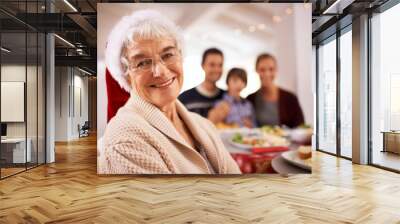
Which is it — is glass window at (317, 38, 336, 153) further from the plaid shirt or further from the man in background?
the man in background

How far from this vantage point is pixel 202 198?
484 centimetres

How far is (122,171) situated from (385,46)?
212 inches

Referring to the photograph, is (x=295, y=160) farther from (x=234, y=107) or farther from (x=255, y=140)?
(x=234, y=107)

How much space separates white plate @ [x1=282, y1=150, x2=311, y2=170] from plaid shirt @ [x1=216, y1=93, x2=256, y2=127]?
28.7 inches

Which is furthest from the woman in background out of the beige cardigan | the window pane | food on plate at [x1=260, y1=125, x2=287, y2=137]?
the window pane

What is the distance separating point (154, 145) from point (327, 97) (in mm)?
6060

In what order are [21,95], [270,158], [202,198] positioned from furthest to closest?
[21,95], [270,158], [202,198]

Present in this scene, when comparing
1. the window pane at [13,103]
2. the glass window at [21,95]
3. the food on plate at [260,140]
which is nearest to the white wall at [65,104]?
the glass window at [21,95]

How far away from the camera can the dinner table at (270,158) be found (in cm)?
630

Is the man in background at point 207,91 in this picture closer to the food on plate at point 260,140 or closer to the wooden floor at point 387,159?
the food on plate at point 260,140

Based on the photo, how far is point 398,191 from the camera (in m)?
5.31

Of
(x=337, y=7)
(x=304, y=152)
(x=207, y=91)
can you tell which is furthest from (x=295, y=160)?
(x=337, y=7)

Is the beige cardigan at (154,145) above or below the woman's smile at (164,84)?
below

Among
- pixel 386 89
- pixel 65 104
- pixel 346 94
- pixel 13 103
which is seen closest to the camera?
pixel 13 103
